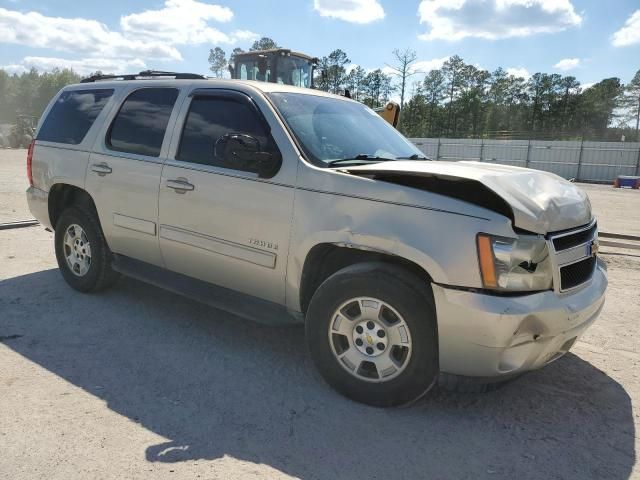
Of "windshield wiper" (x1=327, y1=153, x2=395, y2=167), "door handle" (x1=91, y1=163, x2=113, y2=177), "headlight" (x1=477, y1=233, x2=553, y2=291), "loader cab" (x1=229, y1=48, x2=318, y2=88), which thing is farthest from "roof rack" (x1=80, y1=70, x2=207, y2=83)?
"loader cab" (x1=229, y1=48, x2=318, y2=88)

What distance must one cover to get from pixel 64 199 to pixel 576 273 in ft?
15.1

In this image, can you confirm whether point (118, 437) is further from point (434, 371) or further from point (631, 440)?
point (631, 440)

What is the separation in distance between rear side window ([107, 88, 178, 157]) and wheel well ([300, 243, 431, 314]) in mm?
1738

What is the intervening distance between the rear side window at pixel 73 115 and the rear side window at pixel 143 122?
375 mm

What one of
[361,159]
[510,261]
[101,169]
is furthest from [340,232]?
[101,169]

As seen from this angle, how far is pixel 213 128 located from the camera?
4.02m

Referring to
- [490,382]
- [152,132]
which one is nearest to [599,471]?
[490,382]

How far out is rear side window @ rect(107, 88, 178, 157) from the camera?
14.3ft

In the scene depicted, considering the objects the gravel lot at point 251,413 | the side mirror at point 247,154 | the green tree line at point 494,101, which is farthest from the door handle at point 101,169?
the green tree line at point 494,101

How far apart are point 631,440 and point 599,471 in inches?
17.1

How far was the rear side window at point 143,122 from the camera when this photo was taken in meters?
4.36

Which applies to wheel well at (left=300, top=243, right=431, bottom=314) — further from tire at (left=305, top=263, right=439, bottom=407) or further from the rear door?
the rear door

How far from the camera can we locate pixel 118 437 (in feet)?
9.27

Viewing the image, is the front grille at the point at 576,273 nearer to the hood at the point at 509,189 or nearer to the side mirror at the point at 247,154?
the hood at the point at 509,189
